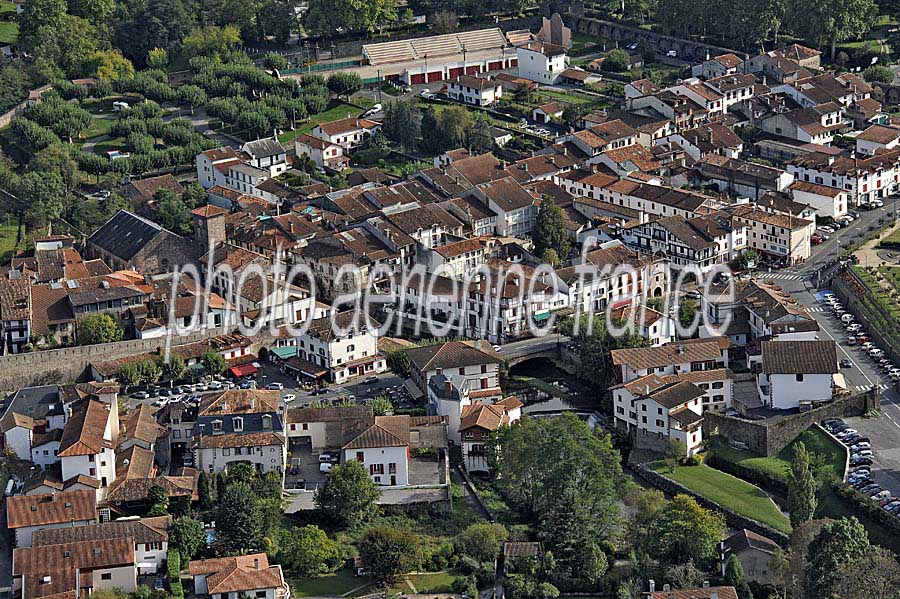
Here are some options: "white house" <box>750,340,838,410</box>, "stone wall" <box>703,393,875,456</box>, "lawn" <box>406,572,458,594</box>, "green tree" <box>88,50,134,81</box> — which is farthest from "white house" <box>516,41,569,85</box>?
"lawn" <box>406,572,458,594</box>

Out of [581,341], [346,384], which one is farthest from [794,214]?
[346,384]

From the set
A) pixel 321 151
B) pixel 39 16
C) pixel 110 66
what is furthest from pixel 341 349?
pixel 39 16

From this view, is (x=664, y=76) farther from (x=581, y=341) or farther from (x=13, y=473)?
(x=13, y=473)

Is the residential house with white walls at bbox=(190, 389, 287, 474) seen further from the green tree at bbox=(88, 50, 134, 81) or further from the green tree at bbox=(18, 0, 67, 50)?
the green tree at bbox=(18, 0, 67, 50)

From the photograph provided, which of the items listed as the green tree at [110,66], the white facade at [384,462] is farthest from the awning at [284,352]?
the green tree at [110,66]

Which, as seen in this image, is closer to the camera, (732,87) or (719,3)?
(732,87)

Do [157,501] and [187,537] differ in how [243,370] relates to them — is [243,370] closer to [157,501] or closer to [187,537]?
[157,501]

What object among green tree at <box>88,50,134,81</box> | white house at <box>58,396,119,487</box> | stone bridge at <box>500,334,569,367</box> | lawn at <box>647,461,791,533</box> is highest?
green tree at <box>88,50,134,81</box>
